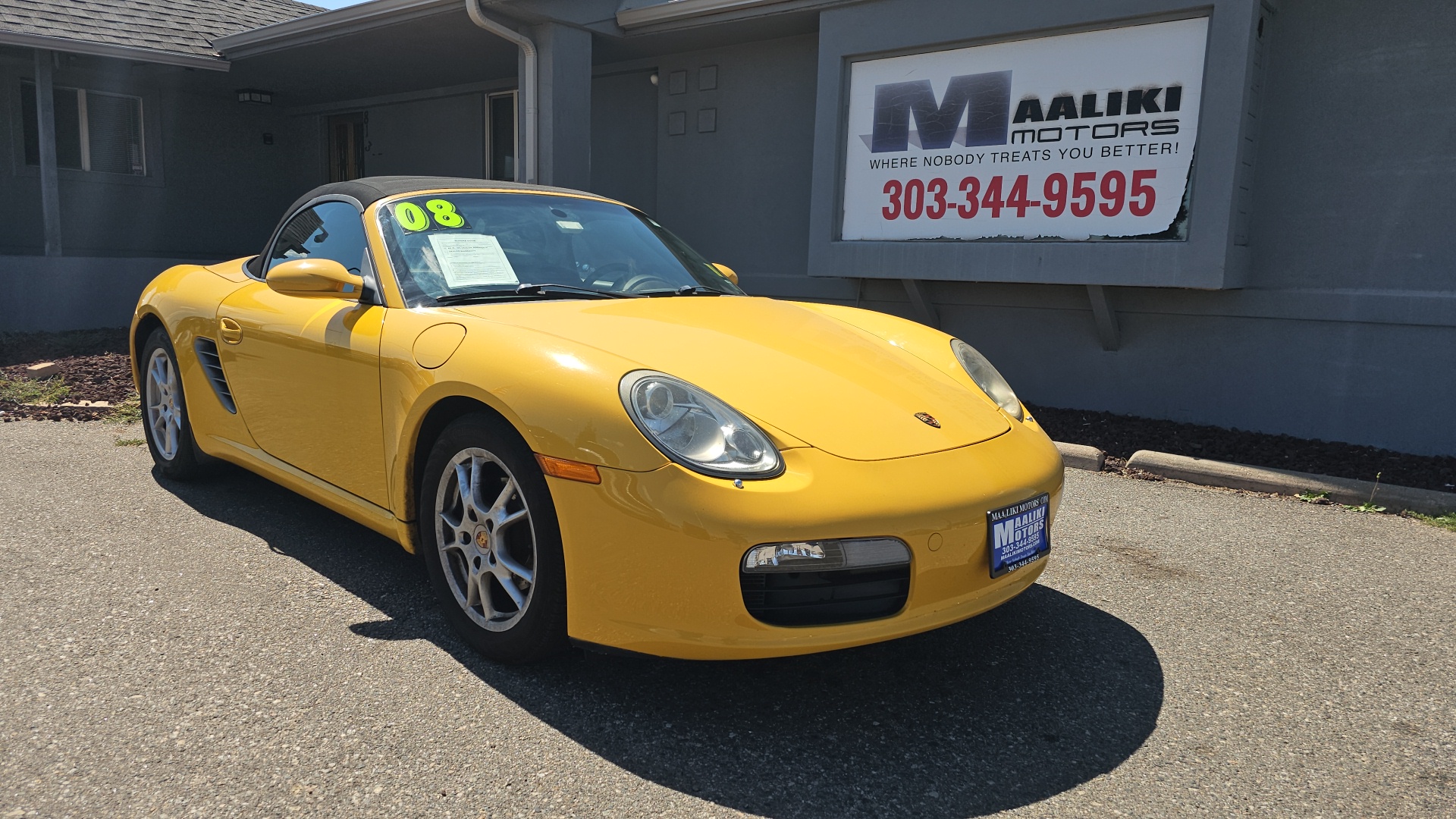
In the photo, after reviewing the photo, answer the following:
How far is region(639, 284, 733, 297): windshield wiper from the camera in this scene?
3572 mm

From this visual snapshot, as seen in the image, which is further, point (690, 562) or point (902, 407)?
point (902, 407)

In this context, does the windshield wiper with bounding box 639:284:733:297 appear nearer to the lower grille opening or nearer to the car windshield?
the car windshield

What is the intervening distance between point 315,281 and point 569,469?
130 centimetres

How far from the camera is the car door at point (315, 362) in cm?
320

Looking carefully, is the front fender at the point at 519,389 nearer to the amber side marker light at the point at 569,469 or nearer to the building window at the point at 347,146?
the amber side marker light at the point at 569,469

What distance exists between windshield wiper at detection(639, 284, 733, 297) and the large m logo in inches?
156

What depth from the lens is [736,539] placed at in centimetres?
229

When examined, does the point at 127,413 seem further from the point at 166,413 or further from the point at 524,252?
the point at 524,252

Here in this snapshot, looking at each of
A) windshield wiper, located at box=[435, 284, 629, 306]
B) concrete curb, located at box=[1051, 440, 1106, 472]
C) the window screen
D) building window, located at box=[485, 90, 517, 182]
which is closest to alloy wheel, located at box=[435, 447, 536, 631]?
windshield wiper, located at box=[435, 284, 629, 306]

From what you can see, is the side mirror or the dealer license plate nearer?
the dealer license plate

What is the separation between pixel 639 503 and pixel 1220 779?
1.50 m

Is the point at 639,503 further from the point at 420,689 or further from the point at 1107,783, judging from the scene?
the point at 1107,783

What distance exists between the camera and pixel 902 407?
111 inches

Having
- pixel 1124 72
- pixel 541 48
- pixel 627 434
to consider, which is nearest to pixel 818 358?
pixel 627 434
